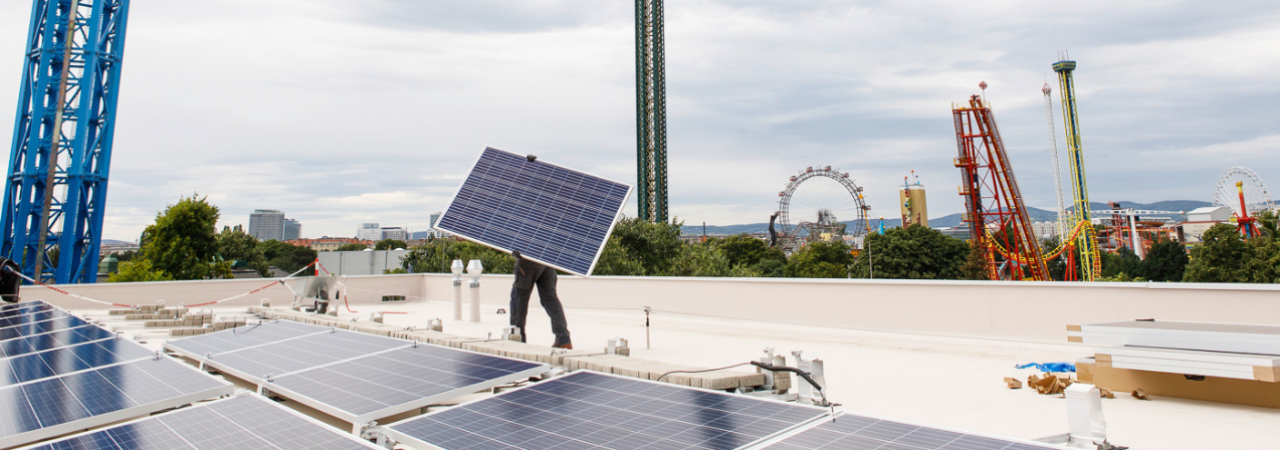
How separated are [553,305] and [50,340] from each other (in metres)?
6.25

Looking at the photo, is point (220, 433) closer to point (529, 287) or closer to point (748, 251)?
point (529, 287)

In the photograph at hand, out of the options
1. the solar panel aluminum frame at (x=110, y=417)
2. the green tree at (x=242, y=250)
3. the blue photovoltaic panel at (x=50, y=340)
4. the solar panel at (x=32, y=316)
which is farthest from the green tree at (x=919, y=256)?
the green tree at (x=242, y=250)

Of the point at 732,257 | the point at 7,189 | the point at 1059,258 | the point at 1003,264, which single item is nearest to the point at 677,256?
the point at 7,189

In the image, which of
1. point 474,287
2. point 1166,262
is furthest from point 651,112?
point 474,287

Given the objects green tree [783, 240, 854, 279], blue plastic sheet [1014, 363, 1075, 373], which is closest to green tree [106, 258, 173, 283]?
blue plastic sheet [1014, 363, 1075, 373]

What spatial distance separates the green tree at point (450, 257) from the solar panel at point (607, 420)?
94.2 ft

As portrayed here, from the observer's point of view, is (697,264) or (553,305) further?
(697,264)

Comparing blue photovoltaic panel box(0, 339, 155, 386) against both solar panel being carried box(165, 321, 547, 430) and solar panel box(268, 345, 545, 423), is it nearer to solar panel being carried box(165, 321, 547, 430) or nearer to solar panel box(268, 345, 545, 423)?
solar panel being carried box(165, 321, 547, 430)

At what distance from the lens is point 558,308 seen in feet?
33.2

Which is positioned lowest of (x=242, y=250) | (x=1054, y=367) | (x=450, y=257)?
(x=1054, y=367)

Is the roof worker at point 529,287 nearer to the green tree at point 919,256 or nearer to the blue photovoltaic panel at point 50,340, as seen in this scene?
the blue photovoltaic panel at point 50,340

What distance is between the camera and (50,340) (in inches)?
301

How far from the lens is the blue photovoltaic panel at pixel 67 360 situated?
5.50 metres

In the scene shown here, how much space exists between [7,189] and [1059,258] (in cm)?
10357
